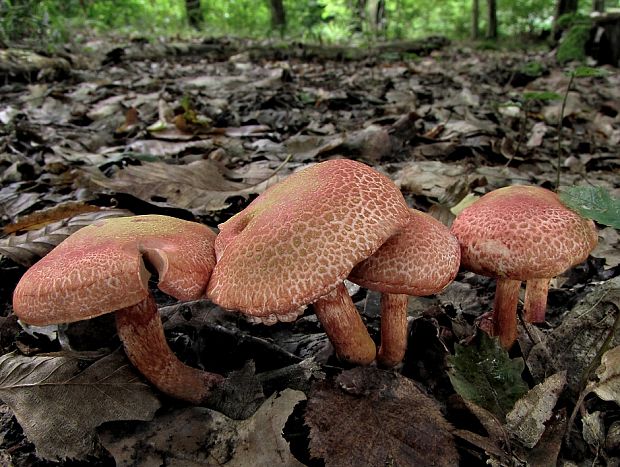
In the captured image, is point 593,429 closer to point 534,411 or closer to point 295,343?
point 534,411

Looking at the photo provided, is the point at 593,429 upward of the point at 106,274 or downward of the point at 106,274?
downward

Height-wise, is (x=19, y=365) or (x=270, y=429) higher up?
(x=19, y=365)

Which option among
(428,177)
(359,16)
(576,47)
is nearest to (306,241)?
(428,177)

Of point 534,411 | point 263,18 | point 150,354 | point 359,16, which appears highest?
point 359,16

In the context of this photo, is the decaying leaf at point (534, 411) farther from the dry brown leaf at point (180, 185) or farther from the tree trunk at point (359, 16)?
the tree trunk at point (359, 16)

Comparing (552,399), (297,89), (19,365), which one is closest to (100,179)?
(19,365)

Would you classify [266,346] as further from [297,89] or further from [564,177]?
[297,89]

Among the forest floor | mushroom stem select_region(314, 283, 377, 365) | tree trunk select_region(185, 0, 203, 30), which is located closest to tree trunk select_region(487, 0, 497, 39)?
tree trunk select_region(185, 0, 203, 30)
